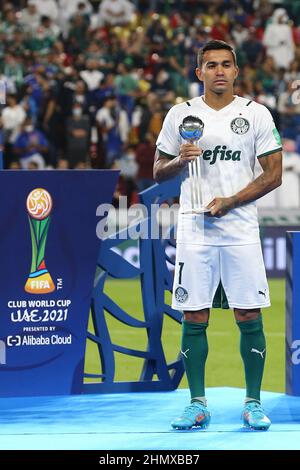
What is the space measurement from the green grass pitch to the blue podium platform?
1.46 metres

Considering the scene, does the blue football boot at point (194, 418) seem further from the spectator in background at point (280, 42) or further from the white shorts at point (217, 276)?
the spectator in background at point (280, 42)

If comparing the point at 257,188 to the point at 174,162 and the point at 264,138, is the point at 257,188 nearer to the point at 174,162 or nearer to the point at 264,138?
the point at 264,138

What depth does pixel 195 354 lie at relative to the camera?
681 centimetres

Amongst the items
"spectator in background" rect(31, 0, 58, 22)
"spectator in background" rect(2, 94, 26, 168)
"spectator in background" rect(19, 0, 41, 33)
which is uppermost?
"spectator in background" rect(31, 0, 58, 22)

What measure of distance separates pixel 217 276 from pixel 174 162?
2.26 ft

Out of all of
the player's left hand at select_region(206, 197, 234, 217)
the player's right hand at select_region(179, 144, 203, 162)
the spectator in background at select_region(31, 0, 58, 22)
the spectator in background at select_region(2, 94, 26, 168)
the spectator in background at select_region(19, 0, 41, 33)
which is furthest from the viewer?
the spectator in background at select_region(31, 0, 58, 22)

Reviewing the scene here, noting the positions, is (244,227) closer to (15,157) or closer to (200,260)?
(200,260)

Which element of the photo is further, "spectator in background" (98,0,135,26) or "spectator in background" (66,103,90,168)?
"spectator in background" (98,0,135,26)

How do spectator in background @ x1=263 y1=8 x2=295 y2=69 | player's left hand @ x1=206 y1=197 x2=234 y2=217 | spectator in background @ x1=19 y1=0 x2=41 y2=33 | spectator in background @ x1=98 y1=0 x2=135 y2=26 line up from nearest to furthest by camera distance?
player's left hand @ x1=206 y1=197 x2=234 y2=217
spectator in background @ x1=19 y1=0 x2=41 y2=33
spectator in background @ x1=263 y1=8 x2=295 y2=69
spectator in background @ x1=98 y1=0 x2=135 y2=26

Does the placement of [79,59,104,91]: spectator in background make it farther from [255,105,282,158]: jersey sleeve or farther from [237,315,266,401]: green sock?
[237,315,266,401]: green sock

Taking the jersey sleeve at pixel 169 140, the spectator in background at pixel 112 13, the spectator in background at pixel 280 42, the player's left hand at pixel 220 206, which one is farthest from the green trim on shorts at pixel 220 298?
the spectator in background at pixel 112 13

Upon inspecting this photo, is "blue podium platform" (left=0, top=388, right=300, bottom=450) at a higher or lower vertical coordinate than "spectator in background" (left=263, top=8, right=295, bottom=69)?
lower

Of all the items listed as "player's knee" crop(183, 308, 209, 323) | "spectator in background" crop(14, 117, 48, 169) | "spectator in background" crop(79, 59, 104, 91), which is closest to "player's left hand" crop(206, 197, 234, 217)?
"player's knee" crop(183, 308, 209, 323)

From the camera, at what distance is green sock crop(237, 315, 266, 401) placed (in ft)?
22.4
